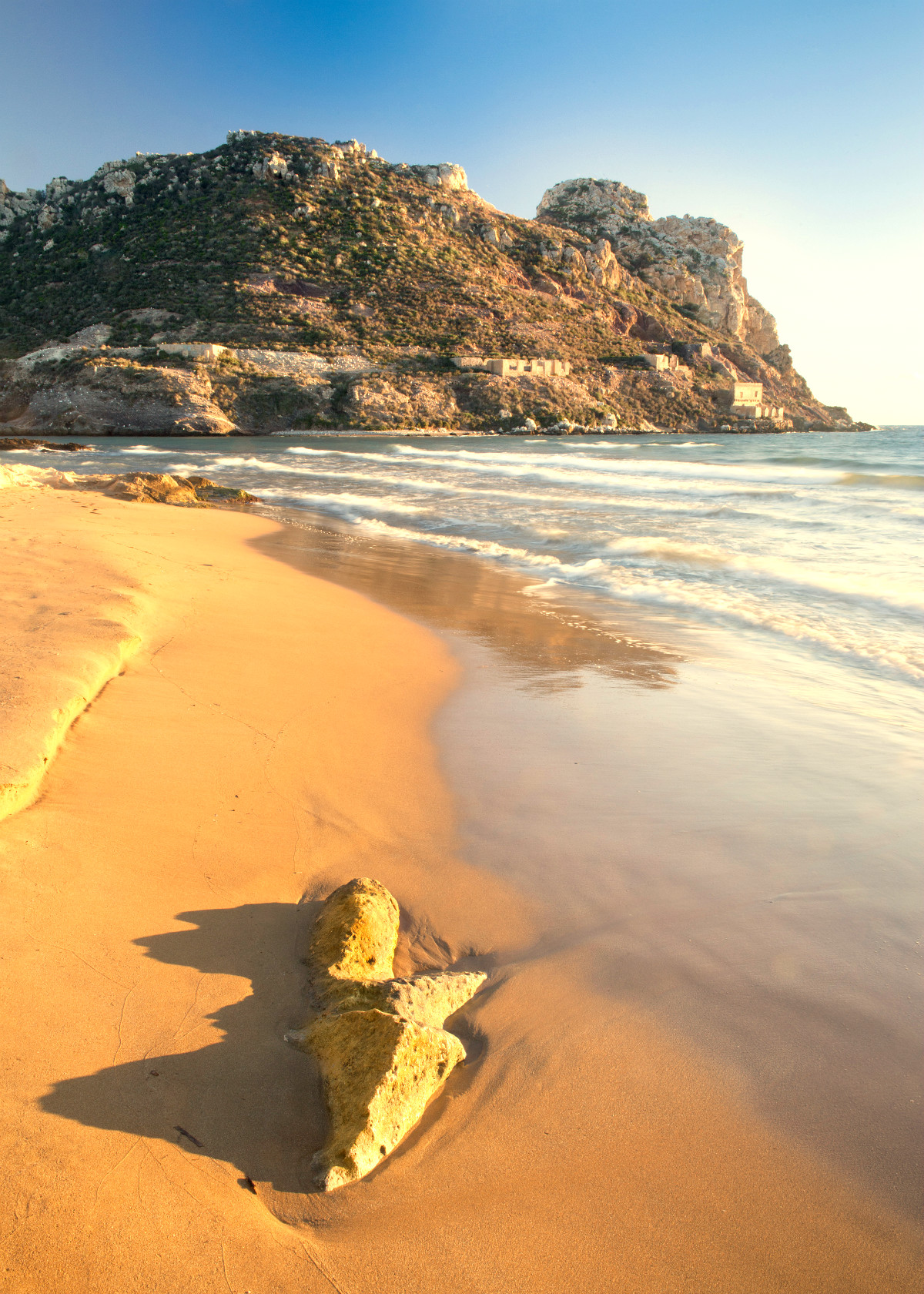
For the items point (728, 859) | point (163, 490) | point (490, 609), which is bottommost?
point (728, 859)

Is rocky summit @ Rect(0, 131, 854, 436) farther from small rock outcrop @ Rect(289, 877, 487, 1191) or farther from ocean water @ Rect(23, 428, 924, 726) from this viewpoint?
small rock outcrop @ Rect(289, 877, 487, 1191)

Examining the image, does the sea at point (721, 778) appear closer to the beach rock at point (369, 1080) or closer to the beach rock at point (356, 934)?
the beach rock at point (356, 934)

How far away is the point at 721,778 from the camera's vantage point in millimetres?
3611

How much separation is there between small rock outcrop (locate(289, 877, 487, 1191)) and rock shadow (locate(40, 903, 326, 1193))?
0.05 meters

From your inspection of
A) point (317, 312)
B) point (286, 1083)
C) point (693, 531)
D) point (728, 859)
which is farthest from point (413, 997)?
point (317, 312)

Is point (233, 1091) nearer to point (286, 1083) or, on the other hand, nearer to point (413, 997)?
point (286, 1083)

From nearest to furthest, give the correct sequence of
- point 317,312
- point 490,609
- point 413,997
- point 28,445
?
point 413,997, point 490,609, point 28,445, point 317,312

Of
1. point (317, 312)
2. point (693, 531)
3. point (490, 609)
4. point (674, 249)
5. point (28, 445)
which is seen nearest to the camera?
point (490, 609)

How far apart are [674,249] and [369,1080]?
391 ft

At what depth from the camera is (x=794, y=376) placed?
111 meters

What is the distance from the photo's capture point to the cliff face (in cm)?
9744

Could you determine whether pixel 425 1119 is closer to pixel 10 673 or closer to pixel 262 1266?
pixel 262 1266

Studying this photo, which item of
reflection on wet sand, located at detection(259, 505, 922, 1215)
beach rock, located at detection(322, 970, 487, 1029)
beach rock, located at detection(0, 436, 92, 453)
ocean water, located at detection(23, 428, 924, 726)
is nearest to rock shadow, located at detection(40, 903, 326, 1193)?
beach rock, located at detection(322, 970, 487, 1029)

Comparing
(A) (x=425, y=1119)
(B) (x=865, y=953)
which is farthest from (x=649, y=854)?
(A) (x=425, y=1119)
